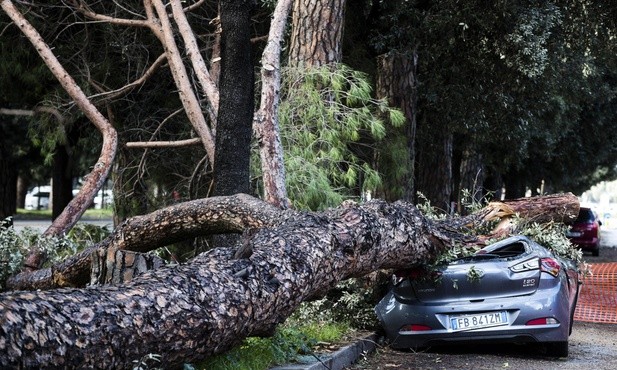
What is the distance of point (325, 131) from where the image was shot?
12.7 meters

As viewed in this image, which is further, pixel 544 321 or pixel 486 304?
pixel 486 304

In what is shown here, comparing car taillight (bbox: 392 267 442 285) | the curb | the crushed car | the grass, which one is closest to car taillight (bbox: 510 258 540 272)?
the crushed car

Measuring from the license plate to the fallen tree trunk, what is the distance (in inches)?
35.9

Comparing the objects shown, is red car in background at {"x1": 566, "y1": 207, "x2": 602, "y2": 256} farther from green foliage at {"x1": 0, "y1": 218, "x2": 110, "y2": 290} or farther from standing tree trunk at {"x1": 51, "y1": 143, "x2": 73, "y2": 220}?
green foliage at {"x1": 0, "y1": 218, "x2": 110, "y2": 290}

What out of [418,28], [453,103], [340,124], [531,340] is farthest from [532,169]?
[531,340]

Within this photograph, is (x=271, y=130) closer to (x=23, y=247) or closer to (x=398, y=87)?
(x=23, y=247)

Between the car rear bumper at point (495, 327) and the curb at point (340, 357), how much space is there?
33 centimetres

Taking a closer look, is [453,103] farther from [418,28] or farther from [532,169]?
[532,169]

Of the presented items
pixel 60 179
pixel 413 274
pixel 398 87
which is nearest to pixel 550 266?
pixel 413 274

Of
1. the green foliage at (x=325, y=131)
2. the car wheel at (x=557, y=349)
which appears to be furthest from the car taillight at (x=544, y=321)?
the green foliage at (x=325, y=131)

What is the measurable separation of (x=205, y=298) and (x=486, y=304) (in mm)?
4300

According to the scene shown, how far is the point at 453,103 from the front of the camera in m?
20.3

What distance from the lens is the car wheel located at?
962cm

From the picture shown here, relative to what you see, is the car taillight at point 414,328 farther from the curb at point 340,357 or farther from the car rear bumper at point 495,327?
the curb at point 340,357
